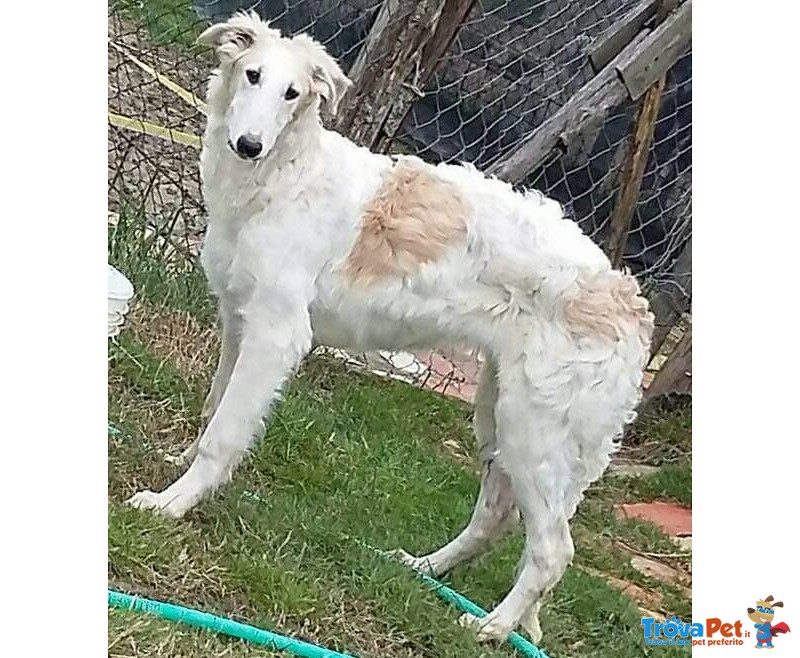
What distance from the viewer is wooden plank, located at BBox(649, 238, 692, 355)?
5406 mm

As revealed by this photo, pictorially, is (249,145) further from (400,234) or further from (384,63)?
(384,63)

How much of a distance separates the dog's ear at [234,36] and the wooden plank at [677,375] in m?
3.02

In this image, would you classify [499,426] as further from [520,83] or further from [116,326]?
[520,83]

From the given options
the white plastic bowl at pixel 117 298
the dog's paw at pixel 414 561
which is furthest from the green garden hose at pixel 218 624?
the white plastic bowl at pixel 117 298

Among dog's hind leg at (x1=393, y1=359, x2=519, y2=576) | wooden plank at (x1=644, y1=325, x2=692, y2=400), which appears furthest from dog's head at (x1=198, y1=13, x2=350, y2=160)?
wooden plank at (x1=644, y1=325, x2=692, y2=400)

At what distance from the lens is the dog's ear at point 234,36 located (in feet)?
10.4

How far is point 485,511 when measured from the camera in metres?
3.62

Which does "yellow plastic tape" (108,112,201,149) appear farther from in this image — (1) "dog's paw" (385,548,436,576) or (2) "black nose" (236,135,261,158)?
(1) "dog's paw" (385,548,436,576)

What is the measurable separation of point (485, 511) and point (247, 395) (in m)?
0.85

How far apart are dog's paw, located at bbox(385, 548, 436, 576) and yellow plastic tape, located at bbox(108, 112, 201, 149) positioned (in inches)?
86.9

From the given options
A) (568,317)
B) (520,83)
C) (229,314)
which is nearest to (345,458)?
(229,314)

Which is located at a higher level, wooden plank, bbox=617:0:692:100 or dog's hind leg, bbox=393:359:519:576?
wooden plank, bbox=617:0:692:100

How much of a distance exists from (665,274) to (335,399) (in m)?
1.72

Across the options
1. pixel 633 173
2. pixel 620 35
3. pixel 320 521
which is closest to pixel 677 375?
pixel 633 173
